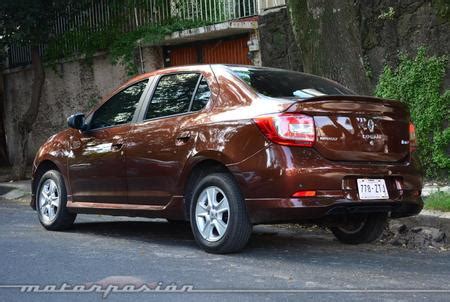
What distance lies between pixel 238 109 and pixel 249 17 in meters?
7.96

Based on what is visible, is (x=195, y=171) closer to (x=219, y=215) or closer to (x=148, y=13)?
(x=219, y=215)

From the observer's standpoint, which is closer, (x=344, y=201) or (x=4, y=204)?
(x=344, y=201)

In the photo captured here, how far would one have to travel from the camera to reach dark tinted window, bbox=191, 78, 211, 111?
621 centimetres

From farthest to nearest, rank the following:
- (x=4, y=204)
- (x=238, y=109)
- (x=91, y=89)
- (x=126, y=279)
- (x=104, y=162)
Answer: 1. (x=91, y=89)
2. (x=4, y=204)
3. (x=104, y=162)
4. (x=238, y=109)
5. (x=126, y=279)

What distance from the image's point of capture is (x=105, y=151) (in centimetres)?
695

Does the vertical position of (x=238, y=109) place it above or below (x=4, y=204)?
above

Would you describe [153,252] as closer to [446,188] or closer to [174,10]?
[446,188]

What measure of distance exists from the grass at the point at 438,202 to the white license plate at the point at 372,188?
7.39ft

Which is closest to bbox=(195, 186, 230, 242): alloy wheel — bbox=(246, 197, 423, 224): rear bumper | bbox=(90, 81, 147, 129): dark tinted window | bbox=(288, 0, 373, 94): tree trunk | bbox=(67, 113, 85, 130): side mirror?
bbox=(246, 197, 423, 224): rear bumper

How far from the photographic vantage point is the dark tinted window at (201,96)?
20.4ft

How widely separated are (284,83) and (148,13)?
33.0ft

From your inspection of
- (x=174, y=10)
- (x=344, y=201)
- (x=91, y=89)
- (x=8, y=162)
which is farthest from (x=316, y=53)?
(x=8, y=162)

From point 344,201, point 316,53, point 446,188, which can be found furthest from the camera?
point 446,188

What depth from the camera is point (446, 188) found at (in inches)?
364
